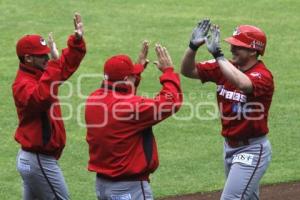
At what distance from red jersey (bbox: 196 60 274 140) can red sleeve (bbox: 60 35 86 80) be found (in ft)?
4.29

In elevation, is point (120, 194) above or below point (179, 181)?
above

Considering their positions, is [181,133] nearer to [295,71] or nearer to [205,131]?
[205,131]

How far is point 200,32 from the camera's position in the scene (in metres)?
7.57

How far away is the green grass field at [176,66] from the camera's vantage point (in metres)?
9.88

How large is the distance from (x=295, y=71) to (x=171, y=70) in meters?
6.86

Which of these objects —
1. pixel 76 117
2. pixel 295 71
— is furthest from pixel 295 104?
pixel 76 117

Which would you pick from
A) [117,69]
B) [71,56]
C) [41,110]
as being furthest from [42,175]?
[117,69]

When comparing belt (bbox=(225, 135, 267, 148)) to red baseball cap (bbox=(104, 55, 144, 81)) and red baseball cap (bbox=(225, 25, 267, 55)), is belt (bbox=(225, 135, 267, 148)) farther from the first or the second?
red baseball cap (bbox=(104, 55, 144, 81))

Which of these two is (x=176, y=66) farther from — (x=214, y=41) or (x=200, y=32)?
(x=214, y=41)

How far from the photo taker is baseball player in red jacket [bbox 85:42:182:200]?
22.6 ft

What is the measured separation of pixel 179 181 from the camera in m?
9.67

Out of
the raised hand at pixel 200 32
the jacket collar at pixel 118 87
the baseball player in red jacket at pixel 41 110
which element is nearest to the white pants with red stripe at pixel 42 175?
the baseball player in red jacket at pixel 41 110

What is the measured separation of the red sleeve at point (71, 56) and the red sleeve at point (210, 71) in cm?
115

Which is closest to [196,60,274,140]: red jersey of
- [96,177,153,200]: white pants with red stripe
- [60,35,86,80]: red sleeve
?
[96,177,153,200]: white pants with red stripe
